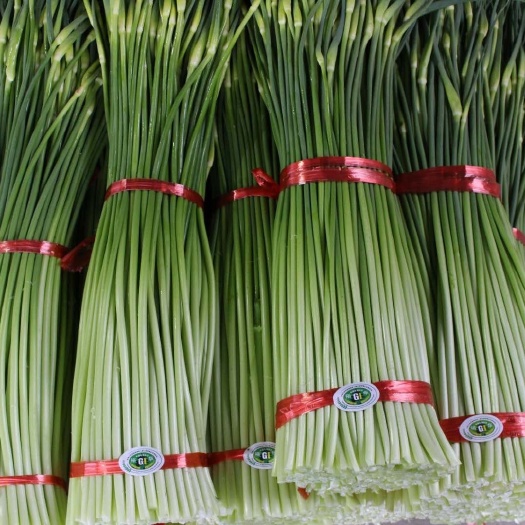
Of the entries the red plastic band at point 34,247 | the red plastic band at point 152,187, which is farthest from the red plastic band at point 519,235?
the red plastic band at point 34,247

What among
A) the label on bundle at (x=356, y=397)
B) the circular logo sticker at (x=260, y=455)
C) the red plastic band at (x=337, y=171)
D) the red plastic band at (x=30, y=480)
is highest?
the red plastic band at (x=337, y=171)

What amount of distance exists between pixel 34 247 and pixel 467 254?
90 centimetres

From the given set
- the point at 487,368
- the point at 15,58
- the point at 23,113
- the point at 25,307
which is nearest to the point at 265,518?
the point at 487,368

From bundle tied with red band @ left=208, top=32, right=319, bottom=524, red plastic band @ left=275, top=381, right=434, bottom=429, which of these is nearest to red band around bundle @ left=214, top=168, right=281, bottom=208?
bundle tied with red band @ left=208, top=32, right=319, bottom=524

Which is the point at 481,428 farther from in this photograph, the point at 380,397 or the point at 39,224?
the point at 39,224

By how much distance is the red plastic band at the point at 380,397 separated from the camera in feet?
3.74

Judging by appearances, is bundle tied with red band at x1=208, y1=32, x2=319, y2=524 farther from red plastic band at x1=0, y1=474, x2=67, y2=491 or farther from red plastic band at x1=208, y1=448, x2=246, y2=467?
red plastic band at x1=0, y1=474, x2=67, y2=491

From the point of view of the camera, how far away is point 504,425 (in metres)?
1.21

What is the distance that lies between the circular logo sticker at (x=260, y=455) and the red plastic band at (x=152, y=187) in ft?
1.72

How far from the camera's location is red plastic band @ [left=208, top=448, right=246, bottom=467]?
4.13 ft

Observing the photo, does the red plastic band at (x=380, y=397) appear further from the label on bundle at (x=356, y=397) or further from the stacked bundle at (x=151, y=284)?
the stacked bundle at (x=151, y=284)

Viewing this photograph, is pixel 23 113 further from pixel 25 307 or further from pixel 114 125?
pixel 25 307

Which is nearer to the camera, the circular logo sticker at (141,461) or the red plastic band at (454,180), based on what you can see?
the circular logo sticker at (141,461)

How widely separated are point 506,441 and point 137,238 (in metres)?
0.79
